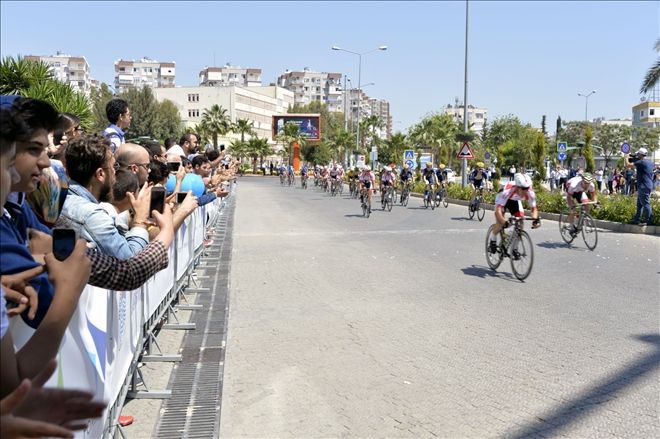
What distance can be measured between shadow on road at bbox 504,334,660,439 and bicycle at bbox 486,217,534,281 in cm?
395

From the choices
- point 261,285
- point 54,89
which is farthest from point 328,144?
point 261,285

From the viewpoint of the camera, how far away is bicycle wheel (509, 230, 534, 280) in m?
10.2

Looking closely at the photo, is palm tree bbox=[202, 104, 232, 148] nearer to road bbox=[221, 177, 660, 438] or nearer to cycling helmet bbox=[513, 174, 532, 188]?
road bbox=[221, 177, 660, 438]

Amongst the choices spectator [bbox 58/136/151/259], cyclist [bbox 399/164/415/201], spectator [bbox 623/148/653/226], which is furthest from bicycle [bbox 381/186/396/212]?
spectator [bbox 58/136/151/259]

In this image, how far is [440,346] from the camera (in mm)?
6504

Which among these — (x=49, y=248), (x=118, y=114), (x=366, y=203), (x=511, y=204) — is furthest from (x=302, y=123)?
(x=49, y=248)

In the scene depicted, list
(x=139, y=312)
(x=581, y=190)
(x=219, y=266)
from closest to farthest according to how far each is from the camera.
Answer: (x=139, y=312), (x=219, y=266), (x=581, y=190)

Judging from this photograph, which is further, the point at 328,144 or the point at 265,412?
the point at 328,144

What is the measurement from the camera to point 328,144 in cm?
10238

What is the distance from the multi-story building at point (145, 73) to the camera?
189 meters

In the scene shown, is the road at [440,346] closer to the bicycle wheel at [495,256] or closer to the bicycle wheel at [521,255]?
the bicycle wheel at [495,256]

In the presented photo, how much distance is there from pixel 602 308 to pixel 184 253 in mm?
4926

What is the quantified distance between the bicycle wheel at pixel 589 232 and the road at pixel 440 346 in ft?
2.59

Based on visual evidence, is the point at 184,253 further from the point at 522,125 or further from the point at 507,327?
the point at 522,125
